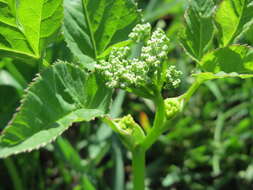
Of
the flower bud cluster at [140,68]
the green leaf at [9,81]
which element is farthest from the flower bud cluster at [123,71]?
the green leaf at [9,81]

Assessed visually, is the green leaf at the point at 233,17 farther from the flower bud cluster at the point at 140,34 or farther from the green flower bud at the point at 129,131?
the green flower bud at the point at 129,131

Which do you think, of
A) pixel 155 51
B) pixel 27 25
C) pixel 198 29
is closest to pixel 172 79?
pixel 155 51

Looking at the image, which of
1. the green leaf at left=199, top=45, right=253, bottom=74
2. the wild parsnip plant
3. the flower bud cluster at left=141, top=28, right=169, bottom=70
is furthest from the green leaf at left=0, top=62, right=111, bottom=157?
the green leaf at left=199, top=45, right=253, bottom=74

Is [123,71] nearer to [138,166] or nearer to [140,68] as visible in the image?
[140,68]

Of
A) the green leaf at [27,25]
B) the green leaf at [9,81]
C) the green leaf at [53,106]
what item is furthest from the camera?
the green leaf at [9,81]

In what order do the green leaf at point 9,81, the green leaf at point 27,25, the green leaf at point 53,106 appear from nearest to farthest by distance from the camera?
the green leaf at point 53,106
the green leaf at point 27,25
the green leaf at point 9,81

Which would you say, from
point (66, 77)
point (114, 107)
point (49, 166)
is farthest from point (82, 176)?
point (66, 77)

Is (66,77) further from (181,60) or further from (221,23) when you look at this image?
(181,60)

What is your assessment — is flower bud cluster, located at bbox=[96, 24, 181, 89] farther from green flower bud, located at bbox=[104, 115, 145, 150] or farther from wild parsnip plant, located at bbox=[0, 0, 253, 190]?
green flower bud, located at bbox=[104, 115, 145, 150]
